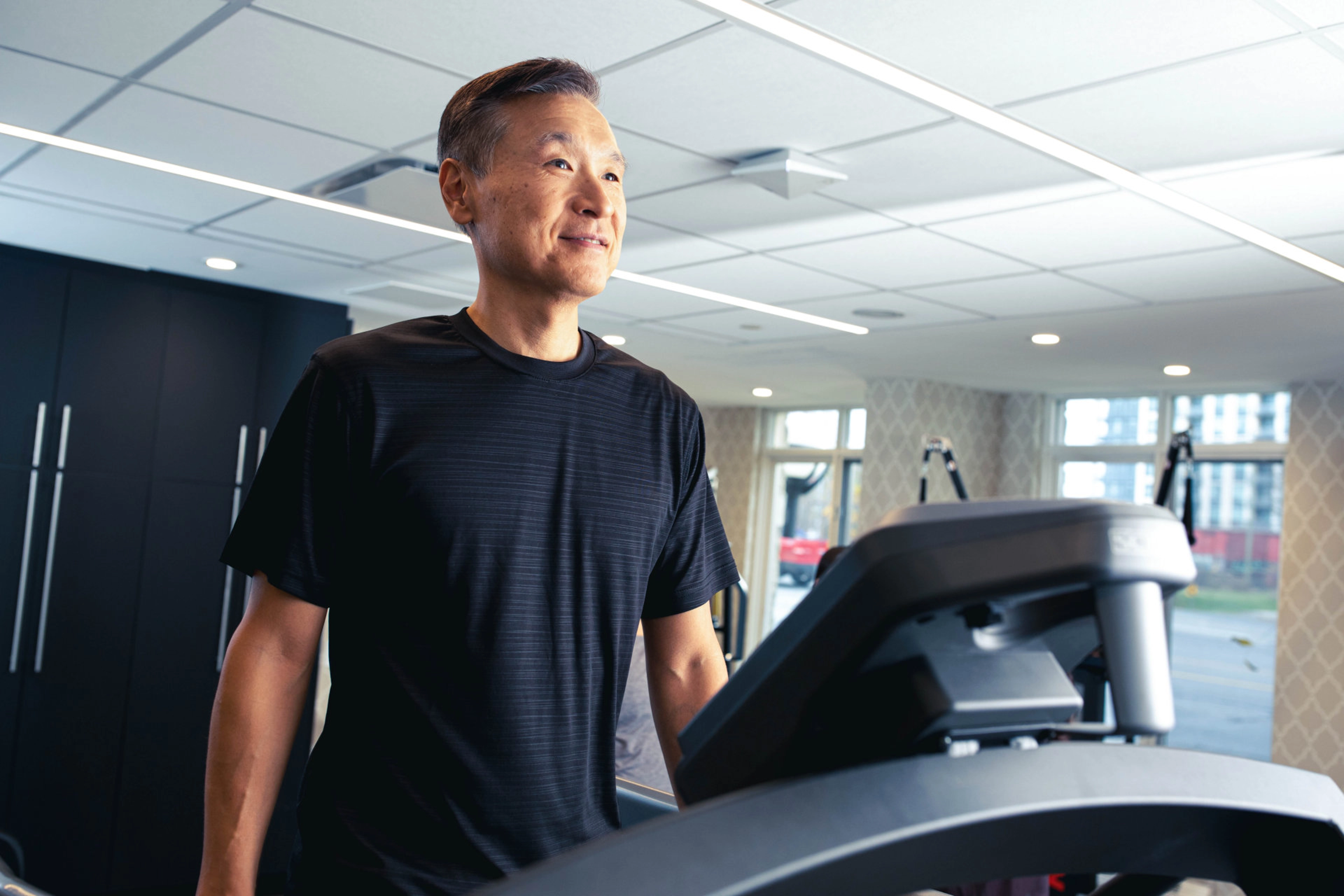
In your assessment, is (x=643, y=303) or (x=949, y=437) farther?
(x=949, y=437)

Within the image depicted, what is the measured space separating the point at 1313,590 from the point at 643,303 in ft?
13.7

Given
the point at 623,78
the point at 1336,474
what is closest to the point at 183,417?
the point at 623,78

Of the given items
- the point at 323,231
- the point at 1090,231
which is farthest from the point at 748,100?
the point at 323,231

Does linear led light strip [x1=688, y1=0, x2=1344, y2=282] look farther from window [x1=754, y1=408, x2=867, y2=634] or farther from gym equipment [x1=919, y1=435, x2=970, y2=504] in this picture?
window [x1=754, y1=408, x2=867, y2=634]

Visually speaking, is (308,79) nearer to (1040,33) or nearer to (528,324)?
(1040,33)

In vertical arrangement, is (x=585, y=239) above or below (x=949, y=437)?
below

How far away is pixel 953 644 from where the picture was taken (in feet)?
1.49

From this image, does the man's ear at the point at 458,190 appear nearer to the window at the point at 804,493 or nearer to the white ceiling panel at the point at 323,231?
the white ceiling panel at the point at 323,231

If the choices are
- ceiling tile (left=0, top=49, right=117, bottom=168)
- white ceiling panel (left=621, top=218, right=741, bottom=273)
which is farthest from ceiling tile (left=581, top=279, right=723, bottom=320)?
ceiling tile (left=0, top=49, right=117, bottom=168)

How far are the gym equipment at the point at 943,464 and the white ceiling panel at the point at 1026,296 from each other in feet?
3.61

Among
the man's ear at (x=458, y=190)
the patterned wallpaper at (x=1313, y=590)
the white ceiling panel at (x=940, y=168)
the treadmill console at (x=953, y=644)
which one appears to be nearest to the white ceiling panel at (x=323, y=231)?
the white ceiling panel at (x=940, y=168)

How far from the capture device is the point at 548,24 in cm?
211

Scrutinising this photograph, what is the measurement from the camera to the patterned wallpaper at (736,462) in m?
9.71

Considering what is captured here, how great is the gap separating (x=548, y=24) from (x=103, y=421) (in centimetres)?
343
